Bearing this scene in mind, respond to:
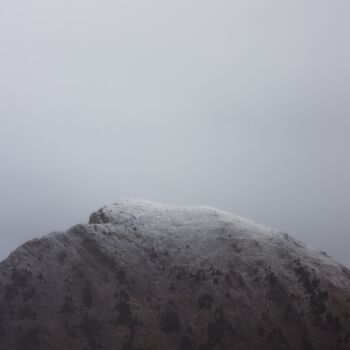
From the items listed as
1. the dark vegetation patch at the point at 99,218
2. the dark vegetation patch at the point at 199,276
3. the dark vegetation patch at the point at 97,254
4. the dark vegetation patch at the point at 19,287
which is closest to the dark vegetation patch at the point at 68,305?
the dark vegetation patch at the point at 19,287

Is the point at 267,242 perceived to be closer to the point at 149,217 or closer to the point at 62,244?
the point at 149,217

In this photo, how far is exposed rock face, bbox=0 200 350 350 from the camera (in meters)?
30.5

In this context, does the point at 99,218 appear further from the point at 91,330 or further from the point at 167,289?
the point at 91,330

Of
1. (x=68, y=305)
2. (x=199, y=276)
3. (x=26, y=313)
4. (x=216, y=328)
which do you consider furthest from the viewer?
(x=199, y=276)

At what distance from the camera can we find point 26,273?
105 feet

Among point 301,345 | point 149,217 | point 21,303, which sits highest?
point 149,217

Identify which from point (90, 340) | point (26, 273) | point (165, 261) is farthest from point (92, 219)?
point (90, 340)

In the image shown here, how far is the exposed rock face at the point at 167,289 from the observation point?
100 ft

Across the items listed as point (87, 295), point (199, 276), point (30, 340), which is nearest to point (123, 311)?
point (87, 295)

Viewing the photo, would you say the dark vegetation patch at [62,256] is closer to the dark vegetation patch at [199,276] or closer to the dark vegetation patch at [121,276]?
the dark vegetation patch at [121,276]

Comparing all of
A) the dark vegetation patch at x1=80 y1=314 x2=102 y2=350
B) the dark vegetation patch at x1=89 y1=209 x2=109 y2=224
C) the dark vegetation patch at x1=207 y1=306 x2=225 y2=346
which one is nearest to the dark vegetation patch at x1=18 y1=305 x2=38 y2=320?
the dark vegetation patch at x1=80 y1=314 x2=102 y2=350

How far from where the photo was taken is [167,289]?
34.3 m

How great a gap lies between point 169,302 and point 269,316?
525 centimetres

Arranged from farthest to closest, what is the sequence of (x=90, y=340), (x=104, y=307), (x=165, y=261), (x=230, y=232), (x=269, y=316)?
(x=230, y=232) < (x=165, y=261) < (x=269, y=316) < (x=104, y=307) < (x=90, y=340)
